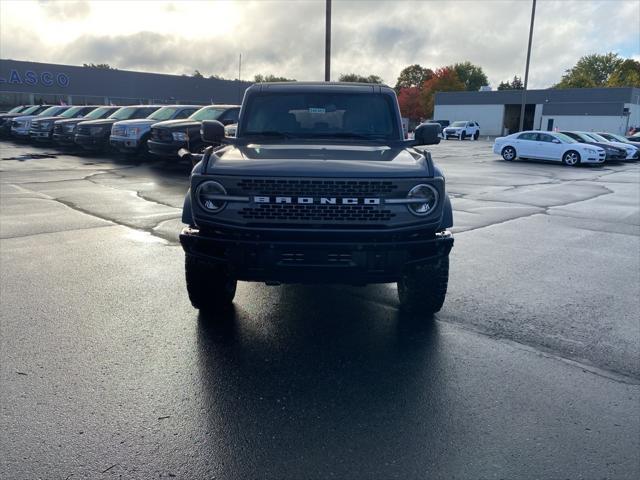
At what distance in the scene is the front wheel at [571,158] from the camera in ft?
74.5

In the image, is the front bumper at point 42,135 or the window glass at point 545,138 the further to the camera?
the front bumper at point 42,135

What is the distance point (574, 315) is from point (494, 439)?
2401 mm

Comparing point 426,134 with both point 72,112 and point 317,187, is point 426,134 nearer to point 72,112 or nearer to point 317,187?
point 317,187

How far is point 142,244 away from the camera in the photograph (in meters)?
7.16

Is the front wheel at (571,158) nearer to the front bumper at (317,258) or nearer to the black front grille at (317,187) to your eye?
the front bumper at (317,258)

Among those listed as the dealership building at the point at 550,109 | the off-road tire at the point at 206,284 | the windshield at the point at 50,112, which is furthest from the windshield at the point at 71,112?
the dealership building at the point at 550,109

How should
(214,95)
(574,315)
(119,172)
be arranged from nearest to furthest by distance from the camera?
(574,315)
(119,172)
(214,95)

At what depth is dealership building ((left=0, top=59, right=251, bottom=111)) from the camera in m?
44.6

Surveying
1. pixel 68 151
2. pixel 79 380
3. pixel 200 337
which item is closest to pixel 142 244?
pixel 200 337

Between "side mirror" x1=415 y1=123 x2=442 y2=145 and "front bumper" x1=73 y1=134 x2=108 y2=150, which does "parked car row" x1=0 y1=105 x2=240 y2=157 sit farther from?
"side mirror" x1=415 y1=123 x2=442 y2=145

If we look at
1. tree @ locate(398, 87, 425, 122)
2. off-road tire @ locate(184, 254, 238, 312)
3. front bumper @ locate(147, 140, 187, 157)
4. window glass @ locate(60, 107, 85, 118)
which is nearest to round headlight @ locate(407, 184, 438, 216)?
off-road tire @ locate(184, 254, 238, 312)

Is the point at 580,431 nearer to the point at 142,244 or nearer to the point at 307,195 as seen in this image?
the point at 307,195

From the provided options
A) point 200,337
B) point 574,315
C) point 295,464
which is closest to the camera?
point 295,464

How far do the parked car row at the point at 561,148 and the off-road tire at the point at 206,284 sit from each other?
21797 millimetres
